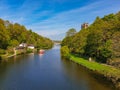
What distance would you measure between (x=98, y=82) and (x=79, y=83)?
2771mm

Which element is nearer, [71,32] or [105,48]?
[105,48]

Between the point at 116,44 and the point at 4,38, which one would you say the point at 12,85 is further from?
the point at 4,38

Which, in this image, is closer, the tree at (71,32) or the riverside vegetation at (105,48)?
the riverside vegetation at (105,48)

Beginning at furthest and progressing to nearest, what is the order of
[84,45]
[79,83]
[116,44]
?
[84,45], [79,83], [116,44]

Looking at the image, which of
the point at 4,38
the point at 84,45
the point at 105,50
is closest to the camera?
the point at 105,50

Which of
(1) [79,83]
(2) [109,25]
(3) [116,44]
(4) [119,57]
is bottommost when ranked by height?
(1) [79,83]

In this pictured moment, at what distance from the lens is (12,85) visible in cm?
2731

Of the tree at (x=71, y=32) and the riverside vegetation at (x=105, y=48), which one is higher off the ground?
the tree at (x=71, y=32)

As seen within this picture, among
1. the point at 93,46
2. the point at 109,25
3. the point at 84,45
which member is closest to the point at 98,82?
the point at 109,25

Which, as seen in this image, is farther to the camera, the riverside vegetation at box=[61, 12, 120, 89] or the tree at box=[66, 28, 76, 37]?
the tree at box=[66, 28, 76, 37]

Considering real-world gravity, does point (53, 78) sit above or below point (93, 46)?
below

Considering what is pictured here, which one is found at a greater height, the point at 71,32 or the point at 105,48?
the point at 71,32

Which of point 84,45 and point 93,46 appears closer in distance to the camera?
point 93,46

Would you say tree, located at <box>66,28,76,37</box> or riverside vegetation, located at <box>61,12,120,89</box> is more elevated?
tree, located at <box>66,28,76,37</box>
